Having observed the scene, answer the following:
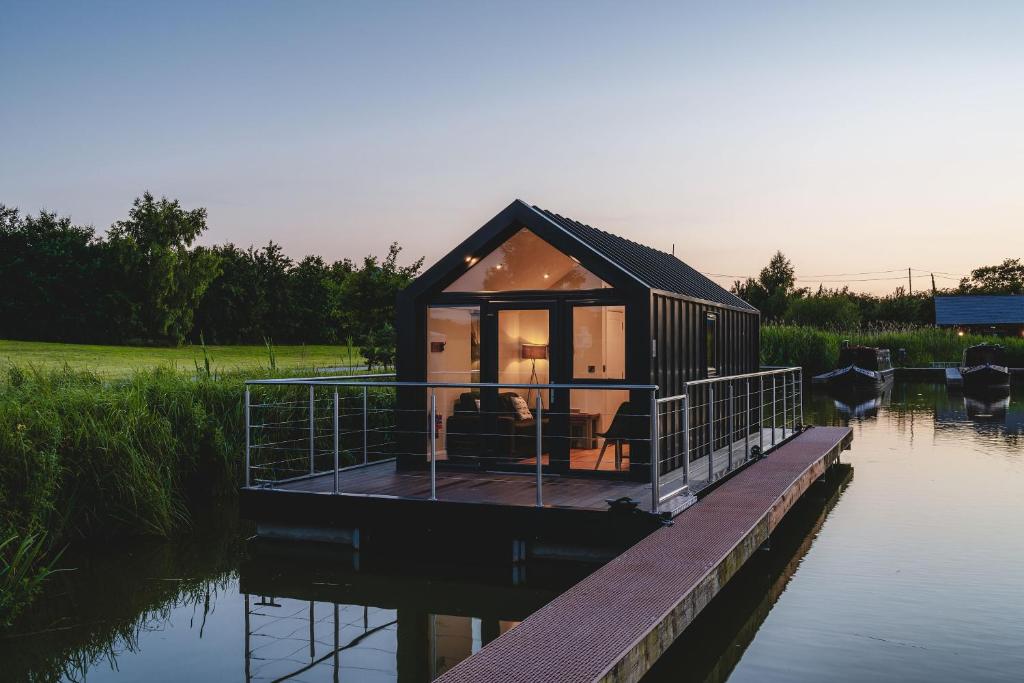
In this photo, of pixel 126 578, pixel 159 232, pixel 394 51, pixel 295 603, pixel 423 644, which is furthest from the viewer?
pixel 159 232

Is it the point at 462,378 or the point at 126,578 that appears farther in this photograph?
the point at 462,378

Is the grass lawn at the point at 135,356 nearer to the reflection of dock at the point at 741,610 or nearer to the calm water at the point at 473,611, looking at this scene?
the reflection of dock at the point at 741,610

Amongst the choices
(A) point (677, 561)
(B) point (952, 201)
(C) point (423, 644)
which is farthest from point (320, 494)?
(B) point (952, 201)

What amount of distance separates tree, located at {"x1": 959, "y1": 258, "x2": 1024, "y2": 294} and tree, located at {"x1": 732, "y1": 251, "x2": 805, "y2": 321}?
15606 millimetres

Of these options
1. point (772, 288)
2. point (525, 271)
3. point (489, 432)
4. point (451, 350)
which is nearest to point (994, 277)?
point (772, 288)

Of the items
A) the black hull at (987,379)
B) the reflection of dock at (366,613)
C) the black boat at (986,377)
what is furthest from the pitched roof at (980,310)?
the reflection of dock at (366,613)

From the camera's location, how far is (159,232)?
43594mm

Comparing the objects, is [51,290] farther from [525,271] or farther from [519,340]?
[525,271]

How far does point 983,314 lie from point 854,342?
25.1m

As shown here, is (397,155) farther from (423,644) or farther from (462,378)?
(423,644)

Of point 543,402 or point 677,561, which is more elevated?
point 543,402

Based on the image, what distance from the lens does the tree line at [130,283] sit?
39.4m

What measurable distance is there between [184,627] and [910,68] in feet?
58.7

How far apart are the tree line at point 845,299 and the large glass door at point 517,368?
34.8 meters
